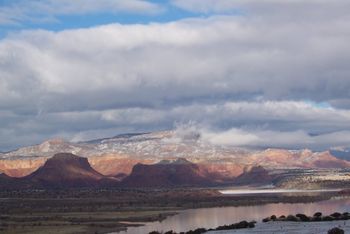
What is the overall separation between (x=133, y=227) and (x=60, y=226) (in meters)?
11.5

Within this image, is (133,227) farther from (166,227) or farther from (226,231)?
(226,231)

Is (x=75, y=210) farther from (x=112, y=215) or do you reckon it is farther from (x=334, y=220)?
(x=334, y=220)

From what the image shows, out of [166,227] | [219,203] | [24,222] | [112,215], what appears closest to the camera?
[166,227]

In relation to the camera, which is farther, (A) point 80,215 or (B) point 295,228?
(A) point 80,215

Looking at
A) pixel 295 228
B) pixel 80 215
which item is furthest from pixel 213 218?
pixel 295 228

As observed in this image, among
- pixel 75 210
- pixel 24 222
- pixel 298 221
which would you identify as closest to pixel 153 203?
pixel 75 210

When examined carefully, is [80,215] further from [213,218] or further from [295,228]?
[295,228]

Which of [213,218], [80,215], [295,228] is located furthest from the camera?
[80,215]

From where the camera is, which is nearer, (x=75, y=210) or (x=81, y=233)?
(x=81, y=233)

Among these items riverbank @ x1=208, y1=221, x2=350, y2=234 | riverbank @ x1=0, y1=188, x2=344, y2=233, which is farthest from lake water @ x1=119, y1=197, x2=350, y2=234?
riverbank @ x1=208, y1=221, x2=350, y2=234

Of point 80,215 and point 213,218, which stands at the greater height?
point 80,215

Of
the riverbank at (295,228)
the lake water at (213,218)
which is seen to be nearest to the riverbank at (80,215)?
the lake water at (213,218)

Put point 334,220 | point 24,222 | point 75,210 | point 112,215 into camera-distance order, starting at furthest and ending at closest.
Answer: point 75,210 → point 112,215 → point 24,222 → point 334,220

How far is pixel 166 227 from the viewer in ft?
342
